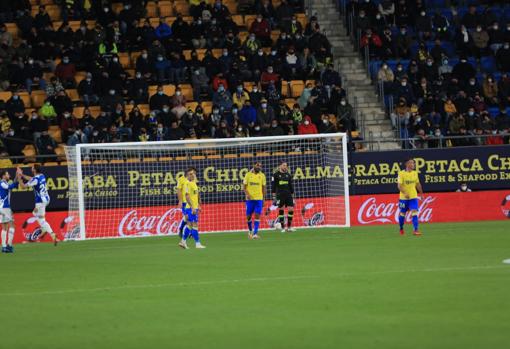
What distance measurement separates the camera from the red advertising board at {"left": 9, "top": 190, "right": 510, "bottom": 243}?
3484 cm

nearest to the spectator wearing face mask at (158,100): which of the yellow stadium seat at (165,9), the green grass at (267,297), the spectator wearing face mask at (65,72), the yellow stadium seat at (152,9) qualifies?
the spectator wearing face mask at (65,72)

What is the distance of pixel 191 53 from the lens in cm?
3972

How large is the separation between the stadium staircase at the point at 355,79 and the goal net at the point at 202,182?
332 centimetres

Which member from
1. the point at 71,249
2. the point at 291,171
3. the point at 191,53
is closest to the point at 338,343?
the point at 71,249

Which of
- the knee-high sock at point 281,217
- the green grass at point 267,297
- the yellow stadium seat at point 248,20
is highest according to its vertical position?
the yellow stadium seat at point 248,20

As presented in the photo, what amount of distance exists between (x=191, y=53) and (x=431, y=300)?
2627cm

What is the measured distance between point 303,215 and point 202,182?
362 cm

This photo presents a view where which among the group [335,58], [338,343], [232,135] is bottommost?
[338,343]

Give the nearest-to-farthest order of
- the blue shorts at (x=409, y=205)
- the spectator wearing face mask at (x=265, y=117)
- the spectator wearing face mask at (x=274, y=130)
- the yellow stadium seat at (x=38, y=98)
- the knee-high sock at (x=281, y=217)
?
the blue shorts at (x=409, y=205)
the knee-high sock at (x=281, y=217)
the spectator wearing face mask at (x=274, y=130)
the spectator wearing face mask at (x=265, y=117)
the yellow stadium seat at (x=38, y=98)

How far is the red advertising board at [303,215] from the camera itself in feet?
114

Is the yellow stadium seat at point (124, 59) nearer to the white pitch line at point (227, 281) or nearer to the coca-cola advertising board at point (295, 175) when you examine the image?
the coca-cola advertising board at point (295, 175)

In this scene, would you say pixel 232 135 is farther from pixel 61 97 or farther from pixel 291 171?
pixel 61 97

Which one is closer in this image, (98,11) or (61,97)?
(61,97)

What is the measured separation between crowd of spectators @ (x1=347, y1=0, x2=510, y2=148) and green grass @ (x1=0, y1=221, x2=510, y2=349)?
12325 mm
